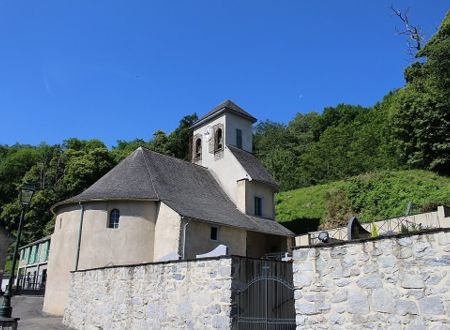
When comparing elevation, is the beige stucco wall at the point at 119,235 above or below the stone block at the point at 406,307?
above

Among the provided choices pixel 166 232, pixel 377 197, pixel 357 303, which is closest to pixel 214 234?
pixel 166 232

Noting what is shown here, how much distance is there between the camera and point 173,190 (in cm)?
2405

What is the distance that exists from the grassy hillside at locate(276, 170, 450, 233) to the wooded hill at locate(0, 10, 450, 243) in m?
0.14

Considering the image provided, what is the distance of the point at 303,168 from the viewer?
168 ft

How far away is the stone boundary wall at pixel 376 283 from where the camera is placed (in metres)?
5.34

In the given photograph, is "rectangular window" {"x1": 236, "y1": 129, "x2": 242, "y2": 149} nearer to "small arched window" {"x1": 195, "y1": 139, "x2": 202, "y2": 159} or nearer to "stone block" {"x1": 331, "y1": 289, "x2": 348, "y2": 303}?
"small arched window" {"x1": 195, "y1": 139, "x2": 202, "y2": 159}

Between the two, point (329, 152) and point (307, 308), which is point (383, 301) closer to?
point (307, 308)

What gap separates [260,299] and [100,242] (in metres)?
14.3

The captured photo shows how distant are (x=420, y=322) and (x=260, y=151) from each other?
57802 millimetres

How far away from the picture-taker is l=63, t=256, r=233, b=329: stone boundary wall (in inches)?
331

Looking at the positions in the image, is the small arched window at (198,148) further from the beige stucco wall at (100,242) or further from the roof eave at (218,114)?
the beige stucco wall at (100,242)

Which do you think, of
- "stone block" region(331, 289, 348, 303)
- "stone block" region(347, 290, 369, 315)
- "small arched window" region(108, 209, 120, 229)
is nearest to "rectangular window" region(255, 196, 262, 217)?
"small arched window" region(108, 209, 120, 229)

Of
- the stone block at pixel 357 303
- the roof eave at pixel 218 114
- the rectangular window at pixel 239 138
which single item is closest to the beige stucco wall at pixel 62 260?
the roof eave at pixel 218 114

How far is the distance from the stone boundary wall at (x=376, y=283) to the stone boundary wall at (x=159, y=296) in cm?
206
